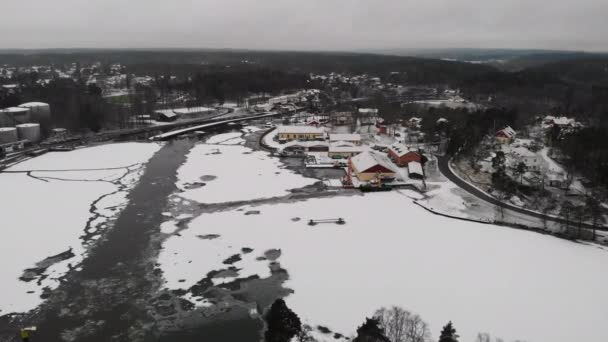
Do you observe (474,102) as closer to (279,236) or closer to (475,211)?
(475,211)

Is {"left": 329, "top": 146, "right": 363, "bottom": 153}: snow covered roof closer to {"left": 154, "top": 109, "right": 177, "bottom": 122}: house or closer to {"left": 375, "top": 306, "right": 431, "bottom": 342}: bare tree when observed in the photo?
{"left": 375, "top": 306, "right": 431, "bottom": 342}: bare tree

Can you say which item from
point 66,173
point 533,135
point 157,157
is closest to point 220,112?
point 157,157

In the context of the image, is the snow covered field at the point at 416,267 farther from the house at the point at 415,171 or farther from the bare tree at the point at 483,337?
the house at the point at 415,171

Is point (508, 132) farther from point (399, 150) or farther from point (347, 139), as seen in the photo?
point (347, 139)

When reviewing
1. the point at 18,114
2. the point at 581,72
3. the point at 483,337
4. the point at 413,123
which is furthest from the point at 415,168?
the point at 581,72

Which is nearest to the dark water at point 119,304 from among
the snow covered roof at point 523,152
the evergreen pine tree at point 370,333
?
the evergreen pine tree at point 370,333

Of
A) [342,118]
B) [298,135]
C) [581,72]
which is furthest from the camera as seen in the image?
[581,72]
